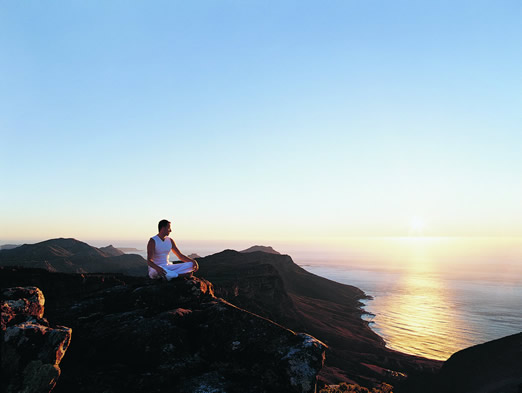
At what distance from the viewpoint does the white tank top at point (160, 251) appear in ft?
36.4

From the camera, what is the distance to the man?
428 inches

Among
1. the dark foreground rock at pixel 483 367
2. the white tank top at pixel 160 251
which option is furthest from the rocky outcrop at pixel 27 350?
the dark foreground rock at pixel 483 367

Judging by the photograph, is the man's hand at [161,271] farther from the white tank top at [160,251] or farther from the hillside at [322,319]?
the hillside at [322,319]

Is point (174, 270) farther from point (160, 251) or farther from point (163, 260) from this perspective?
point (160, 251)

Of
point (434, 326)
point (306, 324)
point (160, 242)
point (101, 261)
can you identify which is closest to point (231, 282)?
point (306, 324)

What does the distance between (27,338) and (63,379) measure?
1253 mm

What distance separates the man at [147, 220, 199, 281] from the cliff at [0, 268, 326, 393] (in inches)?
38.9

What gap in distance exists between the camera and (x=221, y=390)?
6.54m

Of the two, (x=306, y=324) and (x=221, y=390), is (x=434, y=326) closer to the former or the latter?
(x=306, y=324)

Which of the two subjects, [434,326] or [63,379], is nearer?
[63,379]

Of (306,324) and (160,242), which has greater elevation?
(160,242)

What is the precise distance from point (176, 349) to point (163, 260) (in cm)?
414

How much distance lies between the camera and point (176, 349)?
7.77 metres

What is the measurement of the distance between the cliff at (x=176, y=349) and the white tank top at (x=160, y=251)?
1.42m
